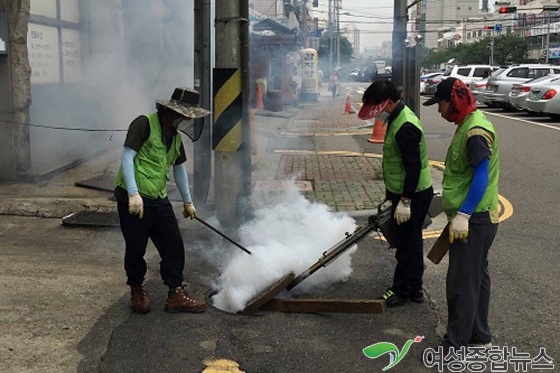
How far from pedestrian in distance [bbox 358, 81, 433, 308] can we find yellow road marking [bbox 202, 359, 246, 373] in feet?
4.10

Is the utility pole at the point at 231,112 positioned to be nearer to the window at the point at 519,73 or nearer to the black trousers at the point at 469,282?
the black trousers at the point at 469,282

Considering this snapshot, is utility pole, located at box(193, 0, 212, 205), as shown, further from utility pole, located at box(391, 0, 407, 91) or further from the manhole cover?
utility pole, located at box(391, 0, 407, 91)

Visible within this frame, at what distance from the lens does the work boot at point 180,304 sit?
3812mm

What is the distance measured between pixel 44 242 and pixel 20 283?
3.57 feet

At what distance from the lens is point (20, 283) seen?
424 cm

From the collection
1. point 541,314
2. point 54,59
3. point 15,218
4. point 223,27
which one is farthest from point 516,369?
point 54,59

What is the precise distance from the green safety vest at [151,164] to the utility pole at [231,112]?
183cm

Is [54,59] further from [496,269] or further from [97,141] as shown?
[496,269]

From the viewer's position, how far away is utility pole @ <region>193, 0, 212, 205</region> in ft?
20.5

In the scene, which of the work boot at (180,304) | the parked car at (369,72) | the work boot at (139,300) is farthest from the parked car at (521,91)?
the work boot at (139,300)

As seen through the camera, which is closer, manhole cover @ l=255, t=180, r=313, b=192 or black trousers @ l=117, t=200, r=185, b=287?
black trousers @ l=117, t=200, r=185, b=287

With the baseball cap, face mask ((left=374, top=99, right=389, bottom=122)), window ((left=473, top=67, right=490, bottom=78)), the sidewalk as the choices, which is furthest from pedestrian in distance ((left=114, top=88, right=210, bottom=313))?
window ((left=473, top=67, right=490, bottom=78))

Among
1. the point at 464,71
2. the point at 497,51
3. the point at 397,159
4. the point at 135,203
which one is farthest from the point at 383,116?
the point at 497,51

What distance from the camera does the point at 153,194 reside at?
3740 mm
